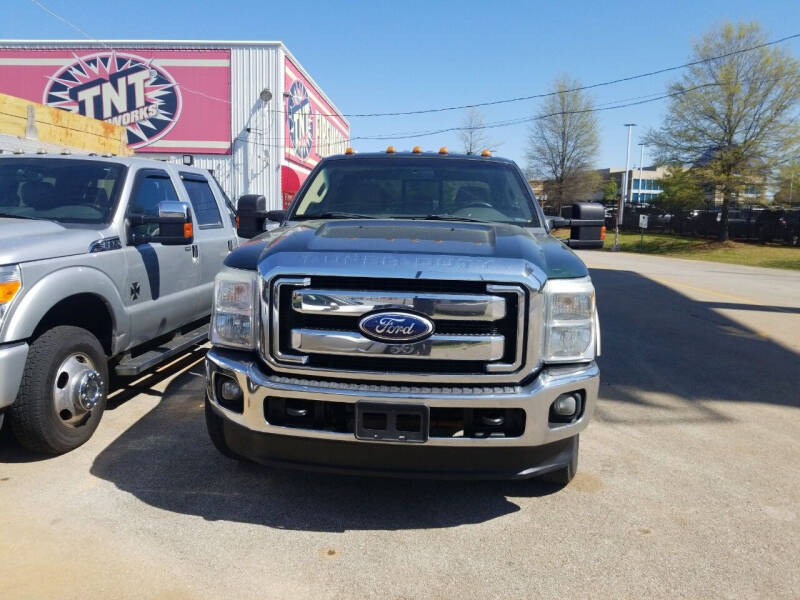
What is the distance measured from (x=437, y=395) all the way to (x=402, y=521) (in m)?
0.79

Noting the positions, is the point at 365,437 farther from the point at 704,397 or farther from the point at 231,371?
the point at 704,397

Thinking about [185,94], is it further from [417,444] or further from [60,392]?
[417,444]

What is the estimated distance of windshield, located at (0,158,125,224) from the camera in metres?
4.47

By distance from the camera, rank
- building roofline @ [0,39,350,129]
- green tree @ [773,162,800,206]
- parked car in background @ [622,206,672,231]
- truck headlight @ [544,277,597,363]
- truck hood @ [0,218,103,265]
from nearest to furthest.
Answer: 1. truck headlight @ [544,277,597,363]
2. truck hood @ [0,218,103,265]
3. building roofline @ [0,39,350,129]
4. green tree @ [773,162,800,206]
5. parked car in background @ [622,206,672,231]

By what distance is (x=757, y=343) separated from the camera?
7719 mm

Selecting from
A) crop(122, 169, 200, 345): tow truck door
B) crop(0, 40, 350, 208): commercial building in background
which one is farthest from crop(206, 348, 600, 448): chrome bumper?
crop(0, 40, 350, 208): commercial building in background

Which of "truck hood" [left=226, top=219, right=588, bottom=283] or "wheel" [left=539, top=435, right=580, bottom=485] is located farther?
"wheel" [left=539, top=435, right=580, bottom=485]

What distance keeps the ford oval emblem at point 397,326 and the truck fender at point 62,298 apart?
198cm

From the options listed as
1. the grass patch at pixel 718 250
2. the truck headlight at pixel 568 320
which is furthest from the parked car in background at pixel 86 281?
the grass patch at pixel 718 250

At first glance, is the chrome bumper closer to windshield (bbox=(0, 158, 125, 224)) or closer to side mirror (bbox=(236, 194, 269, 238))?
side mirror (bbox=(236, 194, 269, 238))

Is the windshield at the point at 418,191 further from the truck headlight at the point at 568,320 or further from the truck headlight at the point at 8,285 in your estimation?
the truck headlight at the point at 8,285

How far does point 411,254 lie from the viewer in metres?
2.87

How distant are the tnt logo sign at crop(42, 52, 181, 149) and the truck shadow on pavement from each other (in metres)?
19.8

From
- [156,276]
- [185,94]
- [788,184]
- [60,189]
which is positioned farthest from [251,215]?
[788,184]
